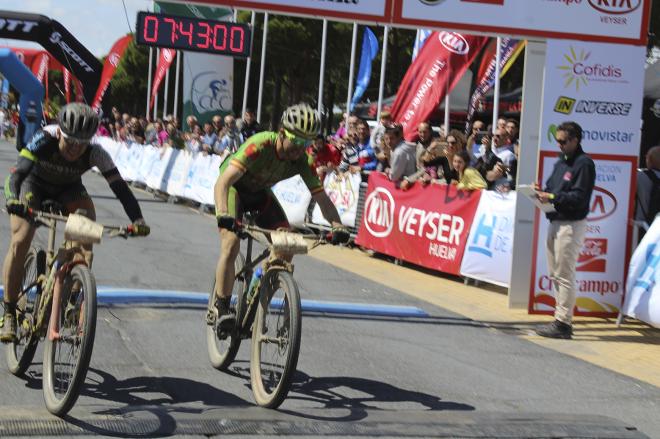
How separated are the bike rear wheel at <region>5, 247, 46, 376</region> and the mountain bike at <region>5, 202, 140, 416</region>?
2 cm

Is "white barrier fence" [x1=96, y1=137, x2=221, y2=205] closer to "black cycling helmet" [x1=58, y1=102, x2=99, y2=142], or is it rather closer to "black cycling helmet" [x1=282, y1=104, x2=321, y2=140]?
"black cycling helmet" [x1=282, y1=104, x2=321, y2=140]

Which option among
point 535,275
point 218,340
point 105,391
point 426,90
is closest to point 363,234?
point 426,90

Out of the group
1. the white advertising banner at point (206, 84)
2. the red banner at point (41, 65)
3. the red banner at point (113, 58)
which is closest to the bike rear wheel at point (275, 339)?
the red banner at point (113, 58)

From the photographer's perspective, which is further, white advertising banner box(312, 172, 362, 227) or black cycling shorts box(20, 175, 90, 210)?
white advertising banner box(312, 172, 362, 227)

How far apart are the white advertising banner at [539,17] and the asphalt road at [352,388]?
3.16 meters

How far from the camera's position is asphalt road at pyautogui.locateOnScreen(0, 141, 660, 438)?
5.76 m

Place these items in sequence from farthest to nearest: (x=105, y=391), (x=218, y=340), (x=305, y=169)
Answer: (x=218, y=340) < (x=305, y=169) < (x=105, y=391)

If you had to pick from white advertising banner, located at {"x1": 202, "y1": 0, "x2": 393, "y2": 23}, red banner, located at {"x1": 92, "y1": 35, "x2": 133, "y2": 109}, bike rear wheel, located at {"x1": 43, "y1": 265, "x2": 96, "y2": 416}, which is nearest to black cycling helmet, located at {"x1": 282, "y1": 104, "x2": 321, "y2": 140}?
bike rear wheel, located at {"x1": 43, "y1": 265, "x2": 96, "y2": 416}

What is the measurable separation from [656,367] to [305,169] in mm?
4137

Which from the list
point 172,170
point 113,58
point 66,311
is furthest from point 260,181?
point 113,58

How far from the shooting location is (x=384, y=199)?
50.4ft

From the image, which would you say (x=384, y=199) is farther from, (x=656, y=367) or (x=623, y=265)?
(x=656, y=367)

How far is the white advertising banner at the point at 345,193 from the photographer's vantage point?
1642 centimetres

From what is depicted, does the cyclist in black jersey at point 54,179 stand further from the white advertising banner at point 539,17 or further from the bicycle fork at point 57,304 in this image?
the white advertising banner at point 539,17
